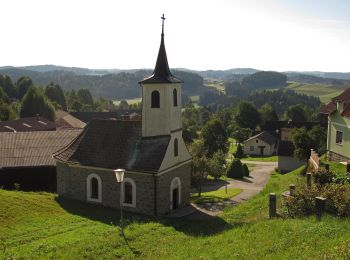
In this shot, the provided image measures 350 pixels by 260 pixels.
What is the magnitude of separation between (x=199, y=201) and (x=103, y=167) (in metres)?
7.83

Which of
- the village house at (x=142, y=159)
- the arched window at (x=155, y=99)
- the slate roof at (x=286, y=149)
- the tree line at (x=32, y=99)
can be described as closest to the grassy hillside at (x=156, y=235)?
the village house at (x=142, y=159)

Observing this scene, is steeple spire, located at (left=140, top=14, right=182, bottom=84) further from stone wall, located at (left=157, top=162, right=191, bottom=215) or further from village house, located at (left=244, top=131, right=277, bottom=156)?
village house, located at (left=244, top=131, right=277, bottom=156)

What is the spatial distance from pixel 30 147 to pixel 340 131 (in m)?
23.1

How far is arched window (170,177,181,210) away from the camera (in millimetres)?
25578

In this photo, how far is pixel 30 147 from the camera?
32.2 meters

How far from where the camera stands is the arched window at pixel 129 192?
24.7m

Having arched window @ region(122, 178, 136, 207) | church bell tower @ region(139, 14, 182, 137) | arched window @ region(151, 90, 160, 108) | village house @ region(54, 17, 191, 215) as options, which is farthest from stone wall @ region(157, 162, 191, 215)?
arched window @ region(151, 90, 160, 108)

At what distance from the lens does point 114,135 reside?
2669 cm

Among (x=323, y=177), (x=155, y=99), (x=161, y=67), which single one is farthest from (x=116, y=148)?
(x=323, y=177)

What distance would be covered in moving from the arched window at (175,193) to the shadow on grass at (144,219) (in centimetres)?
161

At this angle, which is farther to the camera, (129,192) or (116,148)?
(116,148)

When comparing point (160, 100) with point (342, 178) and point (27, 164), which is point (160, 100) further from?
point (27, 164)

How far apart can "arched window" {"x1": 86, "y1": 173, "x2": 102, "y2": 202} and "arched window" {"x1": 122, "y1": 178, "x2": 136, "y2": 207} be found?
1.82 metres

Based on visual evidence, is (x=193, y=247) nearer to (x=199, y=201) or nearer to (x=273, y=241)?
(x=273, y=241)
